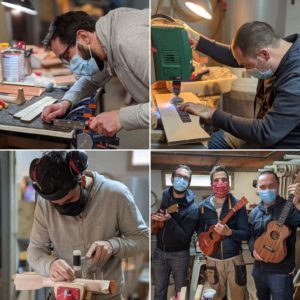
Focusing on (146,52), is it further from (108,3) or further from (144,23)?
(108,3)

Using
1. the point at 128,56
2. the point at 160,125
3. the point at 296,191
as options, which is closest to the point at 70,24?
the point at 128,56

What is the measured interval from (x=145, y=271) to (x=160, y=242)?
12 cm

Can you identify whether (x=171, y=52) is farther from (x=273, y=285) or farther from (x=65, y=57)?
(x=273, y=285)

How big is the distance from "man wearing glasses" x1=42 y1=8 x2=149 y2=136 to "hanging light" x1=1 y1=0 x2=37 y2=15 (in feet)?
0.27

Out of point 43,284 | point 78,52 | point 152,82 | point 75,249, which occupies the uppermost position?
point 78,52

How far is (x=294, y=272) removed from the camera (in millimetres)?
1538

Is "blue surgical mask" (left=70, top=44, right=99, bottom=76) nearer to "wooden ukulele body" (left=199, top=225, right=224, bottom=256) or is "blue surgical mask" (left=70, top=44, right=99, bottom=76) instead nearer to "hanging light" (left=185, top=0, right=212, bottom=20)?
"hanging light" (left=185, top=0, right=212, bottom=20)

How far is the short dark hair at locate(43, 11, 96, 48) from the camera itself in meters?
1.43

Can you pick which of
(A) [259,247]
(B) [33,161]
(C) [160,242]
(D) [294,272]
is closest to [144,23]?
(B) [33,161]

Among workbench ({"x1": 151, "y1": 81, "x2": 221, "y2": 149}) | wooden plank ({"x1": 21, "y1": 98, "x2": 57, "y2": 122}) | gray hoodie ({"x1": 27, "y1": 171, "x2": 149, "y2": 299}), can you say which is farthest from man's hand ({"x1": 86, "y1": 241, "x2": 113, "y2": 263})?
wooden plank ({"x1": 21, "y1": 98, "x2": 57, "y2": 122})

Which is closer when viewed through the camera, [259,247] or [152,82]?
[152,82]

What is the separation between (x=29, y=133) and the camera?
1452mm

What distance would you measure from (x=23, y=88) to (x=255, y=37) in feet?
2.64

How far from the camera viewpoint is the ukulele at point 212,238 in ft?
5.06
